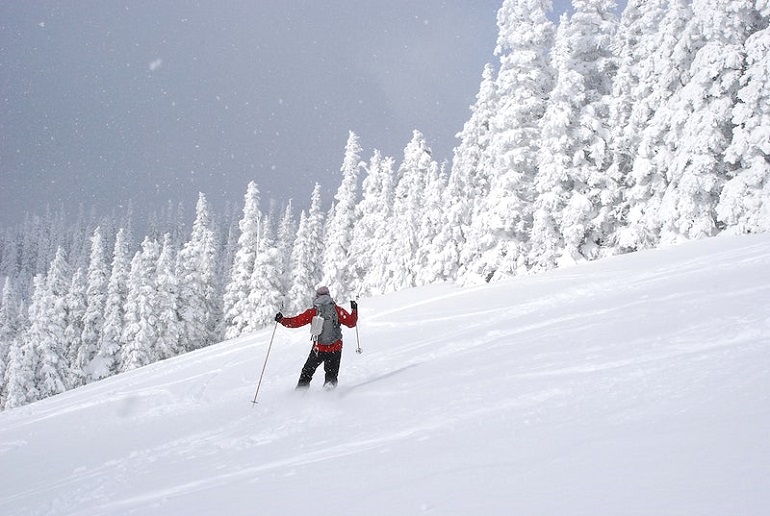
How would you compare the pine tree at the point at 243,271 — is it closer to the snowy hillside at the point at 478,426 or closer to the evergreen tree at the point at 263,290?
the evergreen tree at the point at 263,290

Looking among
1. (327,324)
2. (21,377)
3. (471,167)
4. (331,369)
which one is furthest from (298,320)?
(21,377)

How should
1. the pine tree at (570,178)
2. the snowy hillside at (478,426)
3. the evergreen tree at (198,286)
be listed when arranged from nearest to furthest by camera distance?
the snowy hillside at (478,426) < the pine tree at (570,178) < the evergreen tree at (198,286)

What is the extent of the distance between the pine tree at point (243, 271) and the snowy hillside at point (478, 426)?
31744 millimetres

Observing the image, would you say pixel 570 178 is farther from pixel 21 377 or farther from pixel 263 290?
pixel 21 377

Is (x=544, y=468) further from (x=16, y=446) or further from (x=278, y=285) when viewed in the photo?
(x=278, y=285)

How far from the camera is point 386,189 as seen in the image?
48.4 m

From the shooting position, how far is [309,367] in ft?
29.2

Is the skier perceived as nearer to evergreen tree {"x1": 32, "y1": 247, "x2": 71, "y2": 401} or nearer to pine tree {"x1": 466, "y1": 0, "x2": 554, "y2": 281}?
pine tree {"x1": 466, "y1": 0, "x2": 554, "y2": 281}

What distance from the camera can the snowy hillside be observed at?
3355 mm

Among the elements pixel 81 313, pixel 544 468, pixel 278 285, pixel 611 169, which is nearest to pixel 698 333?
pixel 544 468

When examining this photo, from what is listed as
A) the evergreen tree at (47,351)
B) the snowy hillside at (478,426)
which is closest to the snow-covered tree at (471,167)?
the snowy hillside at (478,426)

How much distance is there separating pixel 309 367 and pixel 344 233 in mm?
39481

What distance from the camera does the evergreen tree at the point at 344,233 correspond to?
156 ft

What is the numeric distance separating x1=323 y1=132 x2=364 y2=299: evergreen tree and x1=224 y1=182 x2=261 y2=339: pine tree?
22.7ft
